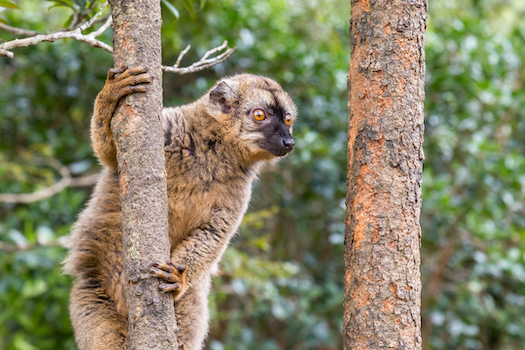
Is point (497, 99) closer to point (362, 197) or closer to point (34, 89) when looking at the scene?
point (362, 197)

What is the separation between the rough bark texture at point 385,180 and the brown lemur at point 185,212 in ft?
3.12

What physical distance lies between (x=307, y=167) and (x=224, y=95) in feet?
7.45

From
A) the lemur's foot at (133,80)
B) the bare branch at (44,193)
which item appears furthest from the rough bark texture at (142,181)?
the bare branch at (44,193)

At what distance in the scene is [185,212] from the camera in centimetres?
319

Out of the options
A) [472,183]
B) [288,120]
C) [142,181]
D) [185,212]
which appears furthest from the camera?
[472,183]

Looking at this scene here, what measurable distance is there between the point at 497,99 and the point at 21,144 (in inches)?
256

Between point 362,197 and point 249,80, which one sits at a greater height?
point 249,80

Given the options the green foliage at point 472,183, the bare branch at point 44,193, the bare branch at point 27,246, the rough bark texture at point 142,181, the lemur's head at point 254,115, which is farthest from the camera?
the green foliage at point 472,183

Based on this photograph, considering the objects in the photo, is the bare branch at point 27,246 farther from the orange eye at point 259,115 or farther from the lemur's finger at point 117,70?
the lemur's finger at point 117,70

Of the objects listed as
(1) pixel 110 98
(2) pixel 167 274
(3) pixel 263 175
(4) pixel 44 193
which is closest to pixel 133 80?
(1) pixel 110 98

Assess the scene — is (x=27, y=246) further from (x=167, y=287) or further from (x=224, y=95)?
(x=167, y=287)

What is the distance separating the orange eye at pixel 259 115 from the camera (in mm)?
3841

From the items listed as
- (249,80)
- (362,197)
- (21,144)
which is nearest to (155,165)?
(362,197)

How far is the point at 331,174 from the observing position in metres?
5.81
